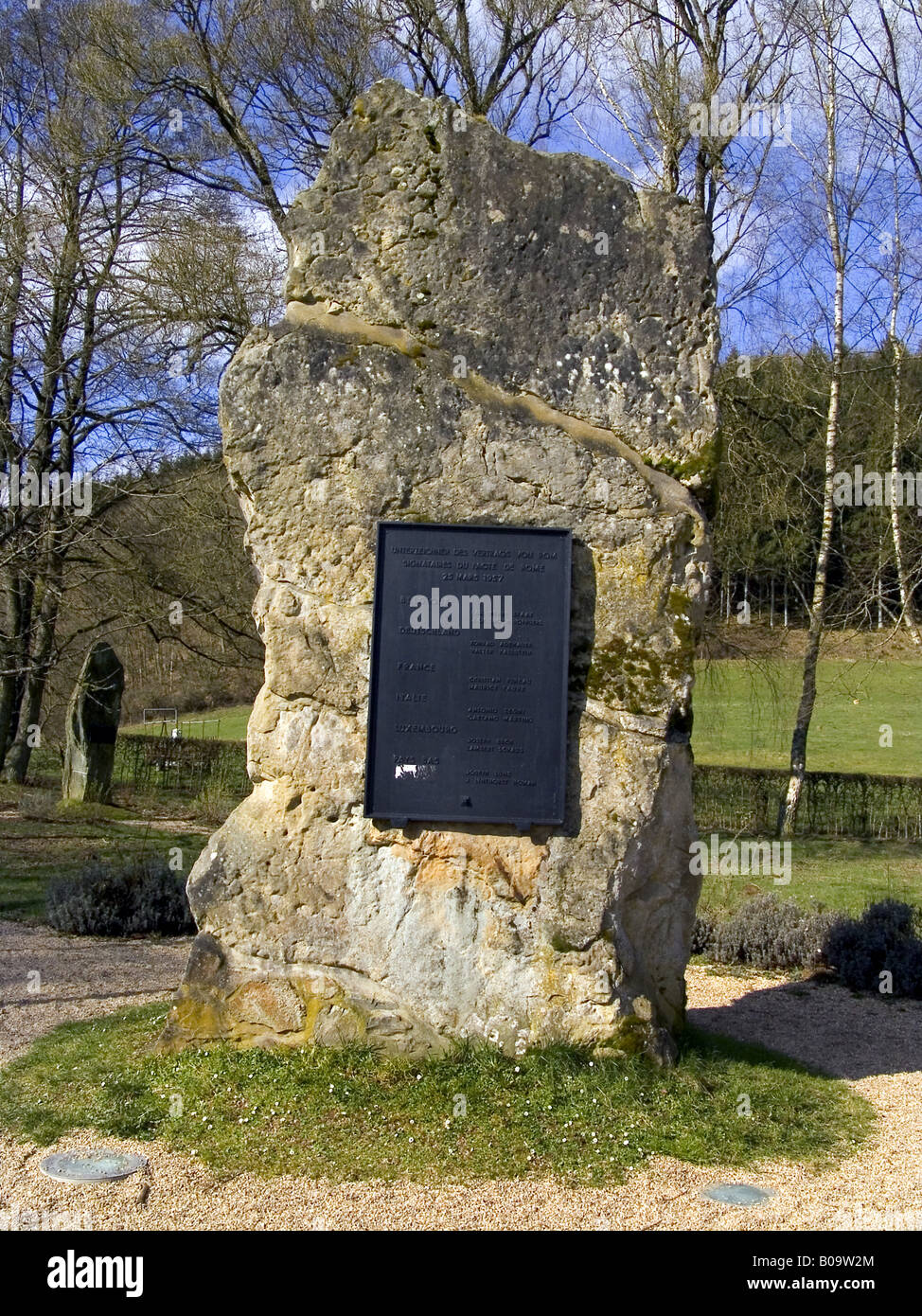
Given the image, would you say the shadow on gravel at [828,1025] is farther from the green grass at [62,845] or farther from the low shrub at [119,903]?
the green grass at [62,845]

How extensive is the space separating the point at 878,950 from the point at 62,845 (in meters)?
9.49

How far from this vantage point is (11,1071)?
228 inches

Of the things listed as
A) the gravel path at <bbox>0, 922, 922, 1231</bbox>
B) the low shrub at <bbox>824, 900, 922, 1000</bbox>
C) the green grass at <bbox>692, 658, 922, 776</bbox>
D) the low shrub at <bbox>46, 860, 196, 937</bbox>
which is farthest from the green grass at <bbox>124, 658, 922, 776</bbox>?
the gravel path at <bbox>0, 922, 922, 1231</bbox>

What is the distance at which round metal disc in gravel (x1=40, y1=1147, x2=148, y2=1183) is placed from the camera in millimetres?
4547

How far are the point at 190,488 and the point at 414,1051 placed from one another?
1196cm

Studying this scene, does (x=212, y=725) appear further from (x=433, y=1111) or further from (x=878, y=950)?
(x=433, y=1111)

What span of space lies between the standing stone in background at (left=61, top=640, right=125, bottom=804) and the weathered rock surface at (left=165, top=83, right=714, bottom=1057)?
12288mm

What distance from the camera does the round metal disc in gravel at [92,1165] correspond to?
179 inches

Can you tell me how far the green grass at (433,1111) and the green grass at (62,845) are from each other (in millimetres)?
5305

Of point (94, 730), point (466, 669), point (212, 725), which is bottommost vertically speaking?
point (212, 725)

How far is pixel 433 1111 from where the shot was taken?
5109 millimetres

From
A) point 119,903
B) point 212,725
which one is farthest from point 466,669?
point 212,725

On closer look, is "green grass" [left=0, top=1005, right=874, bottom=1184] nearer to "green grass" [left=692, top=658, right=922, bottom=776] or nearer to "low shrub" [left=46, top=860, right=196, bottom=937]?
"low shrub" [left=46, top=860, right=196, bottom=937]

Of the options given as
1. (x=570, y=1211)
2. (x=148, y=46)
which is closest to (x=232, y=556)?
(x=148, y=46)
